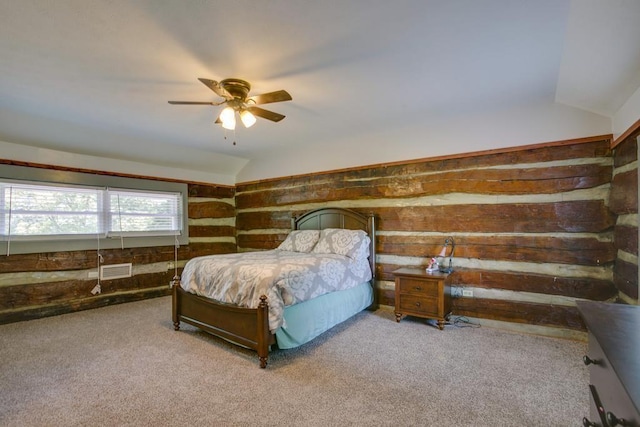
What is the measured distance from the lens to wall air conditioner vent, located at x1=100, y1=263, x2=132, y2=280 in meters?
4.57

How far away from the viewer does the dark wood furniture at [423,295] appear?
3367mm

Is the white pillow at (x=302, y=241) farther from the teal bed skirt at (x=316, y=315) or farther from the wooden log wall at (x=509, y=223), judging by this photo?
the teal bed skirt at (x=316, y=315)

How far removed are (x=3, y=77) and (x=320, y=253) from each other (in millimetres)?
3462

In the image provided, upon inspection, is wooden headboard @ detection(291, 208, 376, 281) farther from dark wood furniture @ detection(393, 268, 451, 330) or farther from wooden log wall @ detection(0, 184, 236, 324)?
wooden log wall @ detection(0, 184, 236, 324)

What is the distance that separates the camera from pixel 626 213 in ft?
8.59

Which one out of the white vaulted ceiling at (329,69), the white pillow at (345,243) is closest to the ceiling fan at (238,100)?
the white vaulted ceiling at (329,69)

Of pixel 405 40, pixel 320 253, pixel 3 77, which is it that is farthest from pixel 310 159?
pixel 3 77

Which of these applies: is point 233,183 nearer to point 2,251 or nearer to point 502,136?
point 2,251

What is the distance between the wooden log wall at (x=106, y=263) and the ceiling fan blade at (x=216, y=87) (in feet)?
9.86

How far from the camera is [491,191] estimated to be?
137 inches

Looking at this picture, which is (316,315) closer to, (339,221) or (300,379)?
(300,379)

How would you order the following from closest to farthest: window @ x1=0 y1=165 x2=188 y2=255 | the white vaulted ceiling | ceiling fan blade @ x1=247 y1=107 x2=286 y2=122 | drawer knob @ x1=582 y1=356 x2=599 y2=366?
drawer knob @ x1=582 y1=356 x2=599 y2=366 → the white vaulted ceiling → ceiling fan blade @ x1=247 y1=107 x2=286 y2=122 → window @ x1=0 y1=165 x2=188 y2=255

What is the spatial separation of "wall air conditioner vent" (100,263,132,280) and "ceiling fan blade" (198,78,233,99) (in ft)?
11.4

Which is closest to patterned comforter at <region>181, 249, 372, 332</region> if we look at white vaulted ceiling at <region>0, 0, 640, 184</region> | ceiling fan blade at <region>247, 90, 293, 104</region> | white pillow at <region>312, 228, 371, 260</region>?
white pillow at <region>312, 228, 371, 260</region>
